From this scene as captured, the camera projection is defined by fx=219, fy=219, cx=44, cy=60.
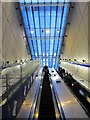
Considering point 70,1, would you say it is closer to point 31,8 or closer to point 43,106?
point 31,8

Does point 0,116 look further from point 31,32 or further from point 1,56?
point 31,32

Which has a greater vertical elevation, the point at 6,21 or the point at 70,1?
the point at 70,1

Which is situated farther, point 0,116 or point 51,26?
point 51,26

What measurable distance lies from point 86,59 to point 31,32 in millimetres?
13778

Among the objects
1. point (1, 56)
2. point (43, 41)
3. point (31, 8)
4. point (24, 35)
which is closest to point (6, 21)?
point (1, 56)

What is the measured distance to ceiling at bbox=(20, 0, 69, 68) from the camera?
2423cm

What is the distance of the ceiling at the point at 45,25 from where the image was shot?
24.2 m

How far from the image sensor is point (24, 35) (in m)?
32.1

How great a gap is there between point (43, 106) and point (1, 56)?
11.0 m

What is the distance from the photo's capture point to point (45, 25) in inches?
1206

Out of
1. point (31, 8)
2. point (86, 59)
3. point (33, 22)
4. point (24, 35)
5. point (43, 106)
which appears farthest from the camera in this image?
point (24, 35)

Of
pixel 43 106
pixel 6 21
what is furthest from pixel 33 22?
pixel 43 106

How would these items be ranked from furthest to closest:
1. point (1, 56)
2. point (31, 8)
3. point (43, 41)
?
1. point (43, 41)
2. point (31, 8)
3. point (1, 56)

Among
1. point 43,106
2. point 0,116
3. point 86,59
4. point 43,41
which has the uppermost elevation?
point 43,41
